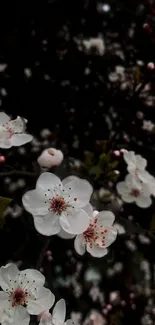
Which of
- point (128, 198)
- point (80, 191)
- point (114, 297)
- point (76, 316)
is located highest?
point (80, 191)

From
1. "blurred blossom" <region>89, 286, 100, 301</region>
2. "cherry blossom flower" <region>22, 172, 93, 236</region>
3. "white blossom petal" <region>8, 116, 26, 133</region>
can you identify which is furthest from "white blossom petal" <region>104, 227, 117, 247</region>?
"blurred blossom" <region>89, 286, 100, 301</region>

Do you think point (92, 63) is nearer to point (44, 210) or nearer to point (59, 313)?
point (44, 210)

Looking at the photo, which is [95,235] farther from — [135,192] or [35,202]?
[135,192]

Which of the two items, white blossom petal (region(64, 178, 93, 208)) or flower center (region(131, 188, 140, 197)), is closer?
white blossom petal (region(64, 178, 93, 208))

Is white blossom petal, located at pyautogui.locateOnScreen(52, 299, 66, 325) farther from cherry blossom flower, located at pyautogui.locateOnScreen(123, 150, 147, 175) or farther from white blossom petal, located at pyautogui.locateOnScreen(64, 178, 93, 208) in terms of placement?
cherry blossom flower, located at pyautogui.locateOnScreen(123, 150, 147, 175)

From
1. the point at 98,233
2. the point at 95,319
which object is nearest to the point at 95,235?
the point at 98,233

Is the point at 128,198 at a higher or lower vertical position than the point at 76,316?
higher

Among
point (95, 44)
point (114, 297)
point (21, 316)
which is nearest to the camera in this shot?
point (21, 316)
